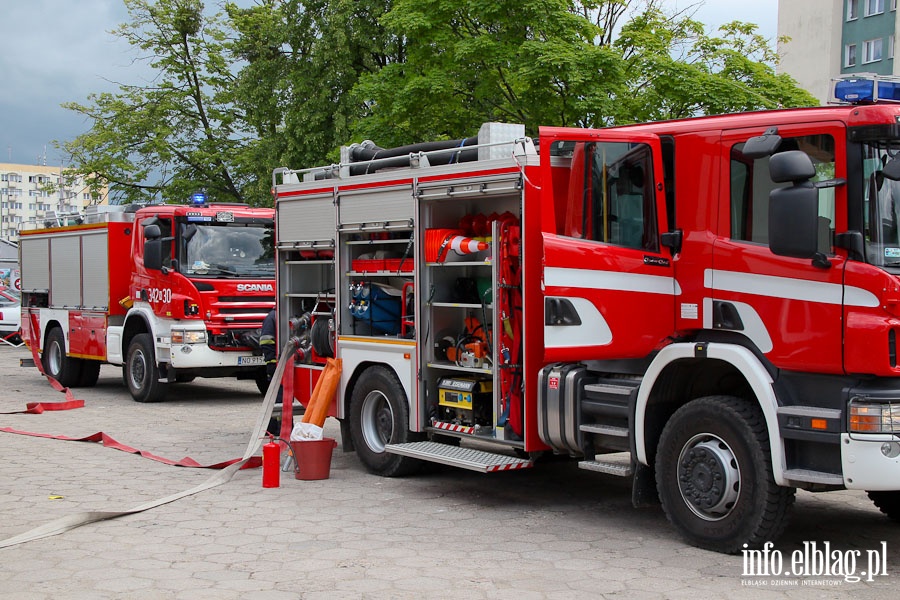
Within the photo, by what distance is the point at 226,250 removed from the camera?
1546cm

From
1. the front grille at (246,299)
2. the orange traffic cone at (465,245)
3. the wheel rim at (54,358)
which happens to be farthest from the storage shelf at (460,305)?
the wheel rim at (54,358)

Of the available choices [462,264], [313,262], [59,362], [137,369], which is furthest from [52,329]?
[462,264]

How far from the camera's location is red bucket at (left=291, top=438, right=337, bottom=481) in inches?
366

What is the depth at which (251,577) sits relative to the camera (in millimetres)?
6266

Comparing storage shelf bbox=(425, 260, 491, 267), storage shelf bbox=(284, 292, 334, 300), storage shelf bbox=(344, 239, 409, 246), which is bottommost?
storage shelf bbox=(284, 292, 334, 300)

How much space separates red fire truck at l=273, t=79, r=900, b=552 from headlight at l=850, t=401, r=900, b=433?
12 millimetres


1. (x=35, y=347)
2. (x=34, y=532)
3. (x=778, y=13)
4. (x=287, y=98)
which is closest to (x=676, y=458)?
(x=34, y=532)

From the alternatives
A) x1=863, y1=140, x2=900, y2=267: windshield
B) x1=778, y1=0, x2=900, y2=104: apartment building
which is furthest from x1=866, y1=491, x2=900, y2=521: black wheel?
x1=778, y1=0, x2=900, y2=104: apartment building

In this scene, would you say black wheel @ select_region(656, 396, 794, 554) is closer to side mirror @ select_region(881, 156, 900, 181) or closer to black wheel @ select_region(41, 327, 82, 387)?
side mirror @ select_region(881, 156, 900, 181)

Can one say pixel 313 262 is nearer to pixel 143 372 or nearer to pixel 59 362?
pixel 143 372

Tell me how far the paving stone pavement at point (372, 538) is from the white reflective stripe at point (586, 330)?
1385 mm

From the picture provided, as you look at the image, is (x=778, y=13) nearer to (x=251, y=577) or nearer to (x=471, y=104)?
(x=471, y=104)

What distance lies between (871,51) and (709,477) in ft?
134

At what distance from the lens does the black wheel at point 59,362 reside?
59.4 ft
